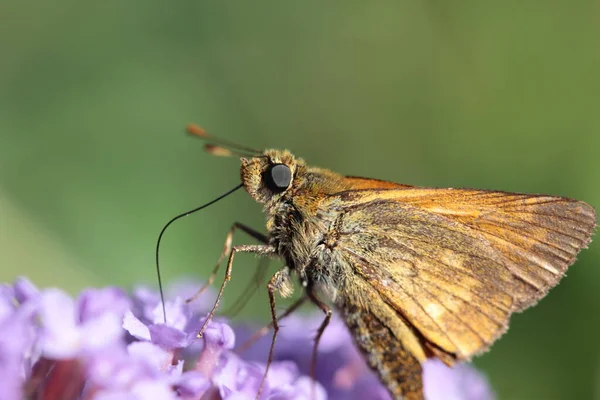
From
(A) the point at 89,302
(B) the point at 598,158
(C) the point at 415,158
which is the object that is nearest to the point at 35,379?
(A) the point at 89,302

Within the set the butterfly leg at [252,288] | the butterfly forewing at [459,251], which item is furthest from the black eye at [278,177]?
the butterfly leg at [252,288]

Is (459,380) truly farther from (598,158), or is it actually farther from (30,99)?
(30,99)

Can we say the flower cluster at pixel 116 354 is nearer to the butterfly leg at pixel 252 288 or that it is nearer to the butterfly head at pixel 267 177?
the butterfly leg at pixel 252 288

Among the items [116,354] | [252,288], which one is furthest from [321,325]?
[116,354]

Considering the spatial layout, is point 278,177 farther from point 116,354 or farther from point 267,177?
point 116,354

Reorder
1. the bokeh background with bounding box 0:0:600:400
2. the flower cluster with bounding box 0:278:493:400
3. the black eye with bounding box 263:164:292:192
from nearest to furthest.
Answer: the flower cluster with bounding box 0:278:493:400 → the black eye with bounding box 263:164:292:192 → the bokeh background with bounding box 0:0:600:400

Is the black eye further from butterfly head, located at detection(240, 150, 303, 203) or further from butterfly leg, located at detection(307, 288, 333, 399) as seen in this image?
butterfly leg, located at detection(307, 288, 333, 399)

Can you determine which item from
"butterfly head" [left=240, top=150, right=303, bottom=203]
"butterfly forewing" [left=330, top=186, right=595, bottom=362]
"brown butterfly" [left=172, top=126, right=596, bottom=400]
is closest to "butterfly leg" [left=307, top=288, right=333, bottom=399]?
"brown butterfly" [left=172, top=126, right=596, bottom=400]
